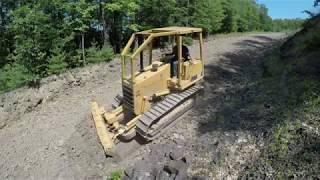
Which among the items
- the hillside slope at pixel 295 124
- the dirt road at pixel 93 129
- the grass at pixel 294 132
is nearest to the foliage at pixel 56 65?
the dirt road at pixel 93 129

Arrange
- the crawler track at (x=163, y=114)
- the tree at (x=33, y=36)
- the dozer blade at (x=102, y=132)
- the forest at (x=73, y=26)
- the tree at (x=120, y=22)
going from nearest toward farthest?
the dozer blade at (x=102, y=132) → the crawler track at (x=163, y=114) → the forest at (x=73, y=26) → the tree at (x=33, y=36) → the tree at (x=120, y=22)

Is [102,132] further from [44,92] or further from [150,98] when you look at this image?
[44,92]

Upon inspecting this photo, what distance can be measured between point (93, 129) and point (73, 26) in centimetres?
1458

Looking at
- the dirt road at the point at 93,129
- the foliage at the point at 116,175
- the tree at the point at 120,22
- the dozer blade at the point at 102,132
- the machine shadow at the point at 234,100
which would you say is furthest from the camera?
the tree at the point at 120,22

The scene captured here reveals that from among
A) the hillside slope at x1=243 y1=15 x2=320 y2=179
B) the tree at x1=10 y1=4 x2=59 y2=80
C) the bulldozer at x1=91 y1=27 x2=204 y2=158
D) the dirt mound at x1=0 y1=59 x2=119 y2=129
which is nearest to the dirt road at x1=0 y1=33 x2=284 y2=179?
the dirt mound at x1=0 y1=59 x2=119 y2=129

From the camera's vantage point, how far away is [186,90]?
11234 mm

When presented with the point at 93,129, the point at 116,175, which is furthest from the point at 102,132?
the point at 116,175

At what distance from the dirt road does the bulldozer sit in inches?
13.7

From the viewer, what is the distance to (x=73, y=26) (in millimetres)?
24938

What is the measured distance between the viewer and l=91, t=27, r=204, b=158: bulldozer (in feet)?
33.4

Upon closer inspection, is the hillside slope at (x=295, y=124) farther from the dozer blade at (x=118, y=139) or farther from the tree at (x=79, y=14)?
the tree at (x=79, y=14)

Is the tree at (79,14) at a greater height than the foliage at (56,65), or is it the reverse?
the tree at (79,14)

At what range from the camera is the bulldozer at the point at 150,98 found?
1018 cm

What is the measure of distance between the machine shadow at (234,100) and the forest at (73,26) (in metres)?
8.12
